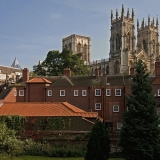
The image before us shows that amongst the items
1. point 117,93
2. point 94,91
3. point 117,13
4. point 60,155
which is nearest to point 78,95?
point 94,91

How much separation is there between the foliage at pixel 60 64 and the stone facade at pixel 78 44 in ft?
224

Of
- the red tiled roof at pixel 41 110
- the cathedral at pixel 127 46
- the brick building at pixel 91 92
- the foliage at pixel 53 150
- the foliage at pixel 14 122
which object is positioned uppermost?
the cathedral at pixel 127 46

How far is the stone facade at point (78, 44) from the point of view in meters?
148

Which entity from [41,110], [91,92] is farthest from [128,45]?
[41,110]

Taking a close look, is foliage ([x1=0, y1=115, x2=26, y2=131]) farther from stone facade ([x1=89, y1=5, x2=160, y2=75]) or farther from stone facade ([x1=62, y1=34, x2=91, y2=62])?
stone facade ([x1=62, y1=34, x2=91, y2=62])

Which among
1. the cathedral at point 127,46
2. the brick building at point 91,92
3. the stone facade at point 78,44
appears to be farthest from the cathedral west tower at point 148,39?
the brick building at point 91,92

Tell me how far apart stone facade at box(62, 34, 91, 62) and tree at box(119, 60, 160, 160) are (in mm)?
115426

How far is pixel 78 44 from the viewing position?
494 feet

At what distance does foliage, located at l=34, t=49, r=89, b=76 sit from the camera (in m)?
76.7

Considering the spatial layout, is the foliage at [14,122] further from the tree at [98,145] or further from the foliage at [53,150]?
the tree at [98,145]

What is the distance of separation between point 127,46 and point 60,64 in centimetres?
5054

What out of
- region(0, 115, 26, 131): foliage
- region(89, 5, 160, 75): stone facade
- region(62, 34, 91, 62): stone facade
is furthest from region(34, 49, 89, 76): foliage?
region(62, 34, 91, 62): stone facade

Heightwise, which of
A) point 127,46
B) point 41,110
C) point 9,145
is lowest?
point 9,145

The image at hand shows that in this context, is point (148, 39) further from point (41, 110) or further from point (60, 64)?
point (41, 110)
